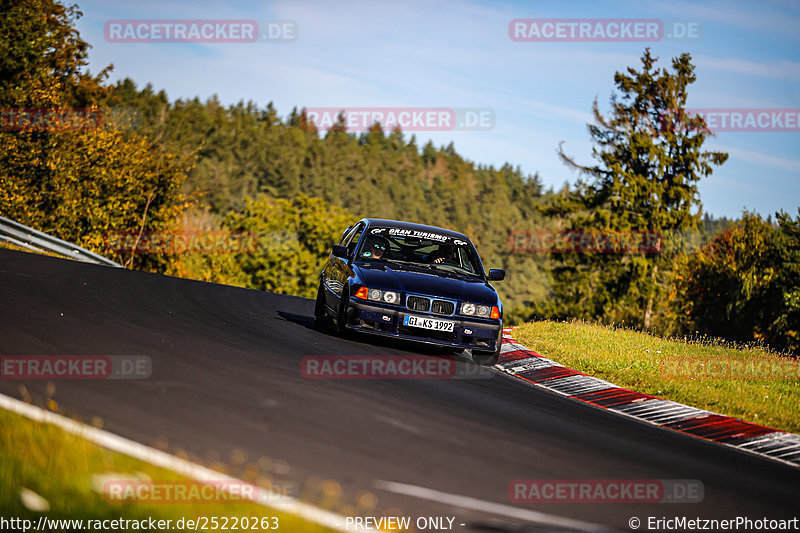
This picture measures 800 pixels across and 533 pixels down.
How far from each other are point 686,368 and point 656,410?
11.1ft

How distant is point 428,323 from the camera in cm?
1004

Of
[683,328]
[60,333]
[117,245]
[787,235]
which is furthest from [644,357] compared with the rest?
[117,245]

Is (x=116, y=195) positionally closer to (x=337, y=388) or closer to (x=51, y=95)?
(x=51, y=95)

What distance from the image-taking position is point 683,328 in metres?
38.8

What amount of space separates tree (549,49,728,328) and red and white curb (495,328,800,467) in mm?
33074

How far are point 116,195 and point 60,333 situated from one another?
36.8 m
